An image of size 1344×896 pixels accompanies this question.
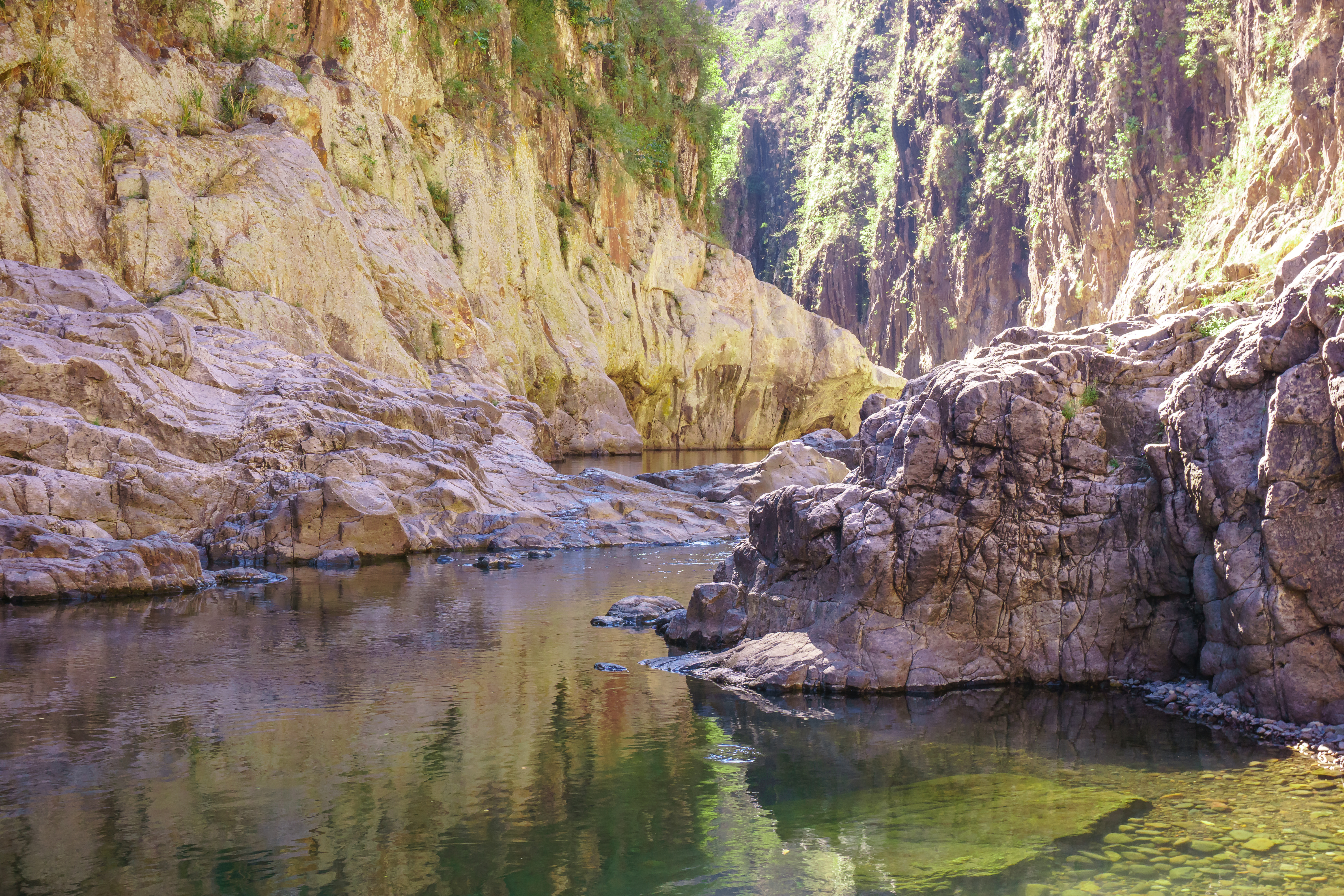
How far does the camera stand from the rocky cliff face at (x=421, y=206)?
74.3ft

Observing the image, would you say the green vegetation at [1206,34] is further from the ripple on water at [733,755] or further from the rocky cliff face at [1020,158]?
the ripple on water at [733,755]

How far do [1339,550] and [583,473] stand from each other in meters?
19.0

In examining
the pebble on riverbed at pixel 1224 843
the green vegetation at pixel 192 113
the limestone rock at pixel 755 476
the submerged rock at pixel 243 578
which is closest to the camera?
the pebble on riverbed at pixel 1224 843

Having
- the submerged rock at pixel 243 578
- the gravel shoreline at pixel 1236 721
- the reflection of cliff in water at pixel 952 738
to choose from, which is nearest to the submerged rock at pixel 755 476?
the submerged rock at pixel 243 578

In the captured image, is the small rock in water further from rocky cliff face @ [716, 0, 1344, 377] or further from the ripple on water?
rocky cliff face @ [716, 0, 1344, 377]

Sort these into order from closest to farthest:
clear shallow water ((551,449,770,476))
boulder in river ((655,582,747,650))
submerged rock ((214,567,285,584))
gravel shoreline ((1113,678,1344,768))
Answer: gravel shoreline ((1113,678,1344,768)), boulder in river ((655,582,747,650)), submerged rock ((214,567,285,584)), clear shallow water ((551,449,770,476))

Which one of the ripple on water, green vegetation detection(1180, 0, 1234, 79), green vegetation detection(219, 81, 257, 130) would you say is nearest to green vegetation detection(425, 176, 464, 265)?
green vegetation detection(219, 81, 257, 130)

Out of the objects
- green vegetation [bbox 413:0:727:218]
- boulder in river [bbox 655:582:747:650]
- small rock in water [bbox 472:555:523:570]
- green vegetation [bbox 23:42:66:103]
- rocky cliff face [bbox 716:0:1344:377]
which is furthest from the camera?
rocky cliff face [bbox 716:0:1344:377]

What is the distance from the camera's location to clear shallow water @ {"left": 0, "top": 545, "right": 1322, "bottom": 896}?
6230 millimetres

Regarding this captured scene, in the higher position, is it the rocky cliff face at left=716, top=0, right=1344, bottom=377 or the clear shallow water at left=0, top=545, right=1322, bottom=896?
the rocky cliff face at left=716, top=0, right=1344, bottom=377

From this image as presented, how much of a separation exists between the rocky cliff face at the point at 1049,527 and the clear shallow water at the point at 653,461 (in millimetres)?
15513

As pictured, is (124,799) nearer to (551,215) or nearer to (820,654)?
(820,654)

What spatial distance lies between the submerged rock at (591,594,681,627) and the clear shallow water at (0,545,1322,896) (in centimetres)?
115

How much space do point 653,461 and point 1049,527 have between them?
30.4m
